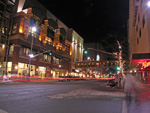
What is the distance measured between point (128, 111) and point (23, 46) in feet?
127

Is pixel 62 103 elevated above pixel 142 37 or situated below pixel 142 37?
below

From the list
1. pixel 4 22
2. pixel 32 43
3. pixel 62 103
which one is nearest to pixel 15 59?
pixel 32 43

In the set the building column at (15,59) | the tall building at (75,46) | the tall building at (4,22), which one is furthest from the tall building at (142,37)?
the tall building at (75,46)

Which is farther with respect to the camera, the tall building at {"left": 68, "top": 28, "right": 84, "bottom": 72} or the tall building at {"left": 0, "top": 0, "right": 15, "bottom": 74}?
the tall building at {"left": 68, "top": 28, "right": 84, "bottom": 72}

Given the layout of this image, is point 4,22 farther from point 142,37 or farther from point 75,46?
point 75,46

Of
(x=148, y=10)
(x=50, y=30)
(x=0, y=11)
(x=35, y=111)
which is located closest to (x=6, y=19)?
(x=0, y=11)

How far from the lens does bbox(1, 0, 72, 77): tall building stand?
38.2 meters

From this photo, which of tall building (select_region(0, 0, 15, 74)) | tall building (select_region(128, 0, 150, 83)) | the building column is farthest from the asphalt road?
tall building (select_region(0, 0, 15, 74))

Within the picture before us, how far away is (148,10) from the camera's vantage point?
19.3m

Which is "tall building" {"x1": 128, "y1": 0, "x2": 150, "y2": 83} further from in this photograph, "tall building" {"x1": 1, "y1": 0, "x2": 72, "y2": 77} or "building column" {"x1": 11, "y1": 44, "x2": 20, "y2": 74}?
"building column" {"x1": 11, "y1": 44, "x2": 20, "y2": 74}

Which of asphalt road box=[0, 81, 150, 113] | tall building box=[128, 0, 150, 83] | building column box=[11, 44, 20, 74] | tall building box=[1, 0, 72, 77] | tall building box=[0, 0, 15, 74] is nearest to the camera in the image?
asphalt road box=[0, 81, 150, 113]

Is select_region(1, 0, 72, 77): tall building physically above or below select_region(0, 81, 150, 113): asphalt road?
above

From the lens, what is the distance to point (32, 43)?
112 feet

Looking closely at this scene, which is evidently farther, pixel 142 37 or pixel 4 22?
pixel 4 22
